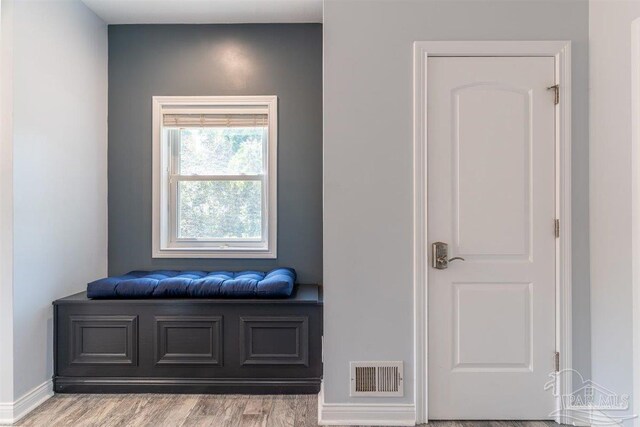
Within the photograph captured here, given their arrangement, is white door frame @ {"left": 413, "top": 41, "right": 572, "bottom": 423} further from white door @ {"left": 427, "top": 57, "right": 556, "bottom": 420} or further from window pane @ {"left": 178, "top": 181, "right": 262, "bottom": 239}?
window pane @ {"left": 178, "top": 181, "right": 262, "bottom": 239}

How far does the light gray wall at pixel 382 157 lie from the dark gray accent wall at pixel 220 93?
1104 millimetres

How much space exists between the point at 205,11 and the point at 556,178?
2729 millimetres

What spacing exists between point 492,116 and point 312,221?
163 centimetres

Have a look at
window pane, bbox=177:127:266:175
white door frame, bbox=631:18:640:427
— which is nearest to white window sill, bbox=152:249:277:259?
window pane, bbox=177:127:266:175

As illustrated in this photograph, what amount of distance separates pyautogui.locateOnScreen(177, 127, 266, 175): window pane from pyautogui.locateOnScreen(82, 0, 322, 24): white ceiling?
872 millimetres

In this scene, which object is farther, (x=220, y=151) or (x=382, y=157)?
(x=220, y=151)

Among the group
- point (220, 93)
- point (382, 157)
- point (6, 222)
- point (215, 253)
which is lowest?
point (215, 253)

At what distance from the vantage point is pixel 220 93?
11.4ft

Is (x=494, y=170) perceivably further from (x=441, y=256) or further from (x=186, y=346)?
(x=186, y=346)

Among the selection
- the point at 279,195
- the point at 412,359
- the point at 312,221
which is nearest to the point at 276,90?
the point at 279,195

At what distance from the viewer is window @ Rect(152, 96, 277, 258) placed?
347 centimetres

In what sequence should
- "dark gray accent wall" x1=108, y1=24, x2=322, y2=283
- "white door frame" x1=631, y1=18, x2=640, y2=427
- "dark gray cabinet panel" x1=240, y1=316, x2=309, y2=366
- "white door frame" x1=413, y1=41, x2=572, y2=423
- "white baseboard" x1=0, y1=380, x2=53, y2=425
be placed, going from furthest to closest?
"dark gray accent wall" x1=108, y1=24, x2=322, y2=283
"dark gray cabinet panel" x1=240, y1=316, x2=309, y2=366
"white baseboard" x1=0, y1=380, x2=53, y2=425
"white door frame" x1=413, y1=41, x2=572, y2=423
"white door frame" x1=631, y1=18, x2=640, y2=427

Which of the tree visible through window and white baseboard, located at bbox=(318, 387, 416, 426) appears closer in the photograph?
white baseboard, located at bbox=(318, 387, 416, 426)

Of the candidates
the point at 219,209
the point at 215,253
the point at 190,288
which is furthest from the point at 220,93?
the point at 190,288
